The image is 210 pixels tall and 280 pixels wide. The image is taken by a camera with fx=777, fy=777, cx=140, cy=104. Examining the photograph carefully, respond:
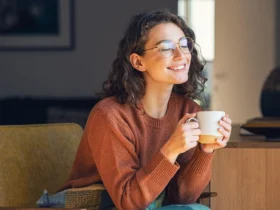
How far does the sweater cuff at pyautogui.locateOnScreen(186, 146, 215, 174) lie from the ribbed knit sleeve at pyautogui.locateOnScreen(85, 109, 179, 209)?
0.17m

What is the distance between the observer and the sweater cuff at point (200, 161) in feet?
7.35

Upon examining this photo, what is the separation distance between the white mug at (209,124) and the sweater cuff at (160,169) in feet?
0.36

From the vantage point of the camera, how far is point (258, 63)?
233 inches

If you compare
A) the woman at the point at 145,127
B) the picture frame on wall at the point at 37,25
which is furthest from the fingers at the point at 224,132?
the picture frame on wall at the point at 37,25

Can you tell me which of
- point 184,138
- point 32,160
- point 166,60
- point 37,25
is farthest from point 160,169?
point 37,25

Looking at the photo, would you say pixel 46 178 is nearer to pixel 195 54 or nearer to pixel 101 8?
pixel 195 54

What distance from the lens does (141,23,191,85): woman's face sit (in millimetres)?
2227

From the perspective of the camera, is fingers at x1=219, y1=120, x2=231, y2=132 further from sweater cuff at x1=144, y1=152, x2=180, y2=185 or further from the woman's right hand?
sweater cuff at x1=144, y1=152, x2=180, y2=185

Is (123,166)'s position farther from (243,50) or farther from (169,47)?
(243,50)

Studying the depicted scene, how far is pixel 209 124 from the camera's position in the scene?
206 centimetres

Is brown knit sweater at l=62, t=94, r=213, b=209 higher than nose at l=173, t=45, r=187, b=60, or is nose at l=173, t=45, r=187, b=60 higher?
nose at l=173, t=45, r=187, b=60

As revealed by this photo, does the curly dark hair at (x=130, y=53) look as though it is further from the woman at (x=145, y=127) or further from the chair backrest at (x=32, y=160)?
the chair backrest at (x=32, y=160)

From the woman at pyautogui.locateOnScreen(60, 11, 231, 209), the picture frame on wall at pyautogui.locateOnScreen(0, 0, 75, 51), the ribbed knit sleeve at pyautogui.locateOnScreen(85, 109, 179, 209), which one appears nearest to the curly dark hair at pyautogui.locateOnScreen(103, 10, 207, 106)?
the woman at pyautogui.locateOnScreen(60, 11, 231, 209)

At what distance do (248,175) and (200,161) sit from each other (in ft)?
0.74
